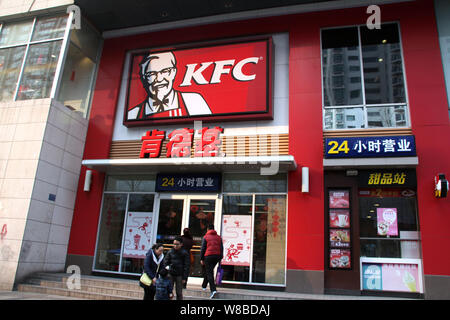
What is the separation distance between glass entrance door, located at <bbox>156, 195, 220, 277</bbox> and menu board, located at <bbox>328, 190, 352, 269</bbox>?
10.5 feet

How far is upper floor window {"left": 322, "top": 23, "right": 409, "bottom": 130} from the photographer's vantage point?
9898 millimetres

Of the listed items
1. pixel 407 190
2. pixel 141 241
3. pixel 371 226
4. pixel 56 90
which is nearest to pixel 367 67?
pixel 407 190

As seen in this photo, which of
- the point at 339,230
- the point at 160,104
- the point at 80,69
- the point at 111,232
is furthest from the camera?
the point at 80,69

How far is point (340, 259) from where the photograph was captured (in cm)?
927

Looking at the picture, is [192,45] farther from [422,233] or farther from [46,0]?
[422,233]

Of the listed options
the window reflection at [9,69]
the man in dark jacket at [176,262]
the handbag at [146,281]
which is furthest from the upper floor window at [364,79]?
the window reflection at [9,69]

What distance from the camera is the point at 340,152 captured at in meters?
9.52

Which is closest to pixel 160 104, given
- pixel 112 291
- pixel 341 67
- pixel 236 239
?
pixel 236 239

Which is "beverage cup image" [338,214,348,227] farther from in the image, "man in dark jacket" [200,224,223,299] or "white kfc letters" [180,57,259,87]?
"white kfc letters" [180,57,259,87]

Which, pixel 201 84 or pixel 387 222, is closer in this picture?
pixel 387 222

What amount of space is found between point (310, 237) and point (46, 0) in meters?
11.4

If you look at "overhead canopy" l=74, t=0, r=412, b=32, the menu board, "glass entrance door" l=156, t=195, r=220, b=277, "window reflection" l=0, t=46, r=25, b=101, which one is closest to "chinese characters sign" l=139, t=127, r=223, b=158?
"glass entrance door" l=156, t=195, r=220, b=277

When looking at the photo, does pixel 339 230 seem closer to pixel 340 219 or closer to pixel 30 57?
pixel 340 219

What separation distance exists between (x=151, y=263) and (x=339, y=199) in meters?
5.69
